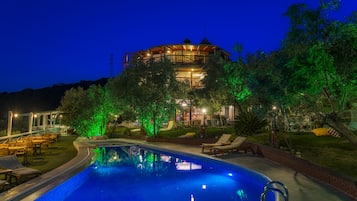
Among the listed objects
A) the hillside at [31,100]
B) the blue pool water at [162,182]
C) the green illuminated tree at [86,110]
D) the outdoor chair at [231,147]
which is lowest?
the blue pool water at [162,182]

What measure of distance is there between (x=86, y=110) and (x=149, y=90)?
556 cm

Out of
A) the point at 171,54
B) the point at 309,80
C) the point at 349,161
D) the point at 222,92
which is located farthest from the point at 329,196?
the point at 171,54

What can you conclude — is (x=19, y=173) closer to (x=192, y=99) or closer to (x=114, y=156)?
(x=114, y=156)

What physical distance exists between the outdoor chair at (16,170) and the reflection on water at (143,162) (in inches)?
137

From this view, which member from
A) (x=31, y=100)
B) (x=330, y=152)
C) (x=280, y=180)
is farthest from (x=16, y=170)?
(x=31, y=100)

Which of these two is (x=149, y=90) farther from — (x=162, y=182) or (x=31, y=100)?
(x=31, y=100)

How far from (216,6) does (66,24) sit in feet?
86.7

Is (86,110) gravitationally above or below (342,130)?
above

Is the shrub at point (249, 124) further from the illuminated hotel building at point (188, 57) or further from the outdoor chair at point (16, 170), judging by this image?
the illuminated hotel building at point (188, 57)

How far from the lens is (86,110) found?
2188 cm

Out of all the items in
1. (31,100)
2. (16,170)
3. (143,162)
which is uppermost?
(31,100)

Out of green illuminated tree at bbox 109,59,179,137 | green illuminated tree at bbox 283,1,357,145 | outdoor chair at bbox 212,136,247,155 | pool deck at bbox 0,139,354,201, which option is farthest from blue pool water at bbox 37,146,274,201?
green illuminated tree at bbox 109,59,179,137

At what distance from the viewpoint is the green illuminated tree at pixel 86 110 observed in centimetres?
2188

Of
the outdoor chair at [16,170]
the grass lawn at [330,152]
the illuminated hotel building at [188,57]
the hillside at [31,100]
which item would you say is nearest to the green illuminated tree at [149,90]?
the grass lawn at [330,152]
